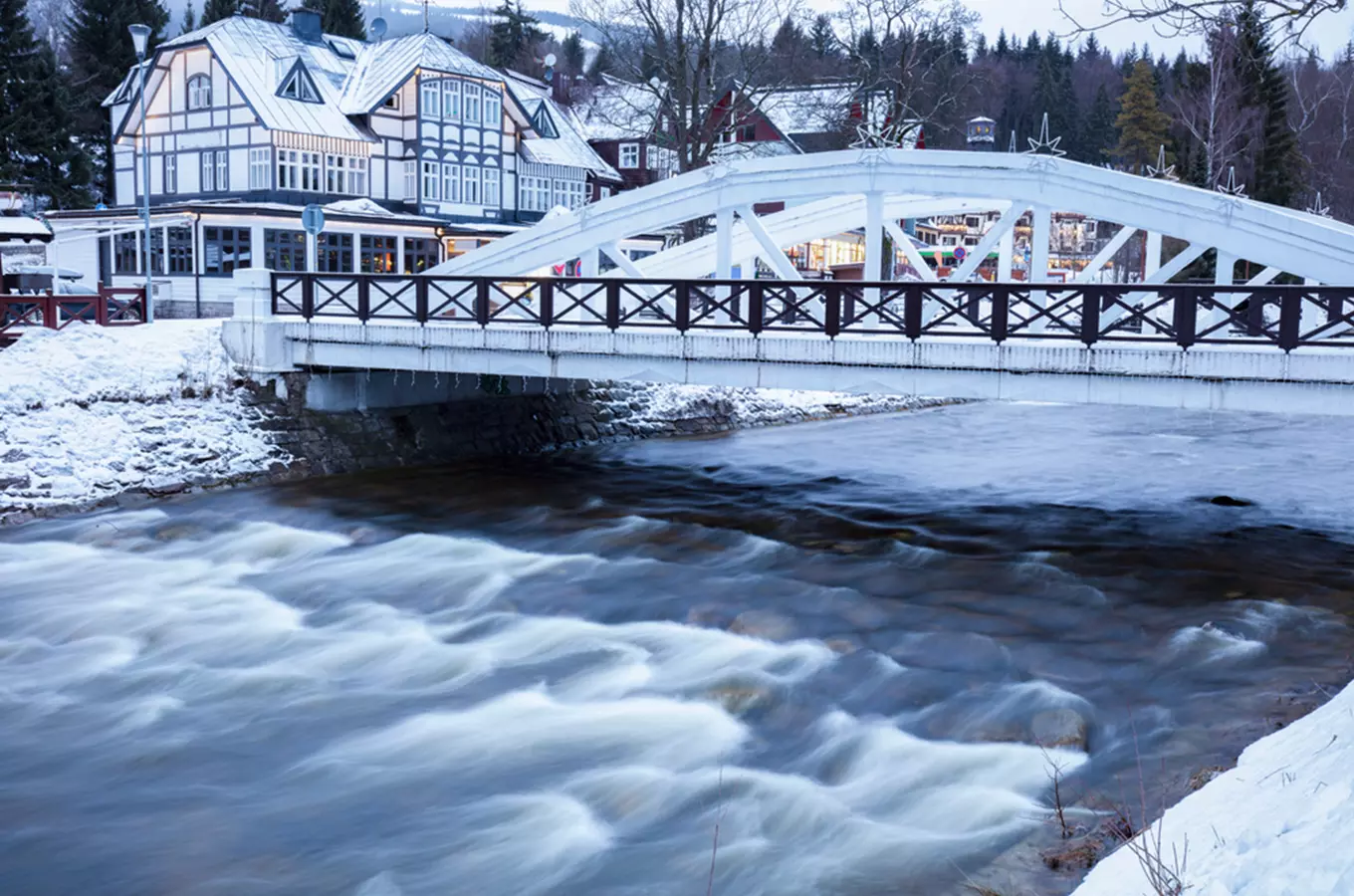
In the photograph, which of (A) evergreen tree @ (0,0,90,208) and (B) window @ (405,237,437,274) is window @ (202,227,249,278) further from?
(A) evergreen tree @ (0,0,90,208)

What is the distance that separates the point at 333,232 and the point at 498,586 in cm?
2771

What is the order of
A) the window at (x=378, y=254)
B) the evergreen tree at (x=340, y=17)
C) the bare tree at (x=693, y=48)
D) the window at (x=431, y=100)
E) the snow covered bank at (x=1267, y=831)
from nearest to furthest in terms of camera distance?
1. the snow covered bank at (x=1267, y=831)
2. the bare tree at (x=693, y=48)
3. the window at (x=378, y=254)
4. the window at (x=431, y=100)
5. the evergreen tree at (x=340, y=17)

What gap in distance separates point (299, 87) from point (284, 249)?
6727mm

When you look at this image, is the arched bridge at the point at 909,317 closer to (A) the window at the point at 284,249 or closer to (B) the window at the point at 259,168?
(A) the window at the point at 284,249

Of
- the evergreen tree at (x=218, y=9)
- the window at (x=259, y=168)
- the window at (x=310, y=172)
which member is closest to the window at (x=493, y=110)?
the window at (x=310, y=172)

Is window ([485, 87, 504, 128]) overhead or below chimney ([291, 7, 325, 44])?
below

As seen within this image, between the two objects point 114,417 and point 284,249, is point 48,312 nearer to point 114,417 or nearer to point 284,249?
point 114,417

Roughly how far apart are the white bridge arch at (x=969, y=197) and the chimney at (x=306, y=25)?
2601cm

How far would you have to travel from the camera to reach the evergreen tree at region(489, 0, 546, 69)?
7681 cm

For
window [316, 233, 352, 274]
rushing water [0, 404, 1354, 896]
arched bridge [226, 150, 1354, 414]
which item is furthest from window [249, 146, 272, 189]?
rushing water [0, 404, 1354, 896]

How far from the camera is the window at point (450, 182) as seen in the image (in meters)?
43.6

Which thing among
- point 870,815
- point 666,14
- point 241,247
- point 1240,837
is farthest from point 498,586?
point 241,247

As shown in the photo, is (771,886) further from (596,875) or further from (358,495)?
(358,495)

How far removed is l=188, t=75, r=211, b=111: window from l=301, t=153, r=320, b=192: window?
3.65 m
